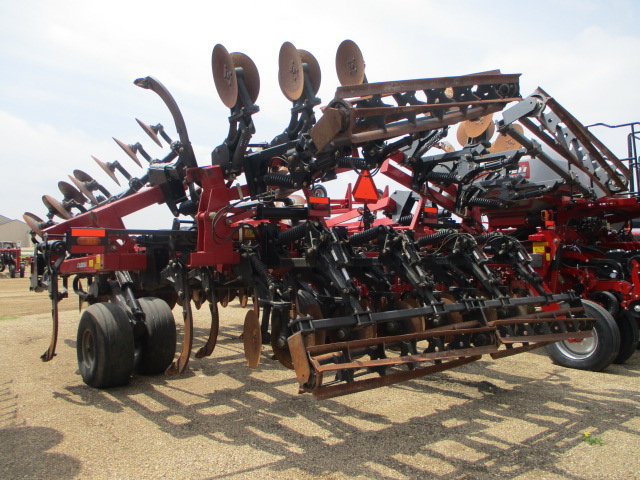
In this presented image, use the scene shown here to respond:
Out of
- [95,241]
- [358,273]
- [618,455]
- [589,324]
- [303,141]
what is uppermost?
[303,141]

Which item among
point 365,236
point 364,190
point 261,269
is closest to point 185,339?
point 261,269

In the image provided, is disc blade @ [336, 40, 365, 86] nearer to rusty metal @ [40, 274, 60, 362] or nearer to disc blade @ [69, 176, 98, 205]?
rusty metal @ [40, 274, 60, 362]

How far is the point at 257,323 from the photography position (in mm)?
4000

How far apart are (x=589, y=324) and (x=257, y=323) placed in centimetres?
319

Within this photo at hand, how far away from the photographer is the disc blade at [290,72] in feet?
14.4

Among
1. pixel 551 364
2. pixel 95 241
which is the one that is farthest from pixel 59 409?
pixel 551 364

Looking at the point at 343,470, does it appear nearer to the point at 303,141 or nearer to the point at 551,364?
the point at 303,141

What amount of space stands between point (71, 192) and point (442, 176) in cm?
546

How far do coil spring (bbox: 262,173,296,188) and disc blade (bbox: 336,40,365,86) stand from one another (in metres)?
0.91

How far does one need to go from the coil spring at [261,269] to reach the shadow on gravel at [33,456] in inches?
70.8

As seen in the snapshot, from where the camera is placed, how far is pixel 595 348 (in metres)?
6.05

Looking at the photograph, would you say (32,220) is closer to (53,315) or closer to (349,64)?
(53,315)

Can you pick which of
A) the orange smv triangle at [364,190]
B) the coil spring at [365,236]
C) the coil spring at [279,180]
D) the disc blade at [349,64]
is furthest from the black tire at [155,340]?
the orange smv triangle at [364,190]

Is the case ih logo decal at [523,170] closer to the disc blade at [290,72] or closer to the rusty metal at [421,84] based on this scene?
the rusty metal at [421,84]
